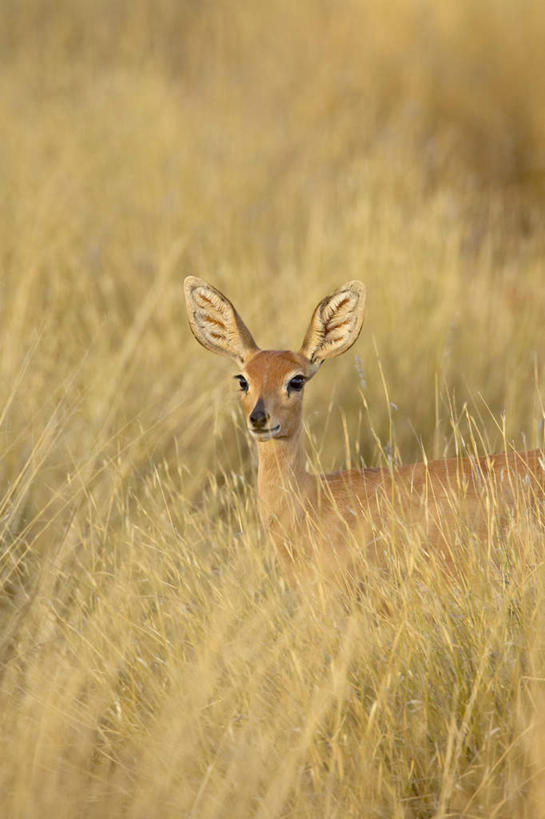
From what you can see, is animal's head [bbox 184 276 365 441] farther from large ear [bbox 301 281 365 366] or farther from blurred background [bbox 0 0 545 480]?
blurred background [bbox 0 0 545 480]

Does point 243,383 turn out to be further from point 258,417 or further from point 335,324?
point 335,324

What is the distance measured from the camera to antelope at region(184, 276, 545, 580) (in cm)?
395

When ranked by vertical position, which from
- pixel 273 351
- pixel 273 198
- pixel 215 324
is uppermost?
pixel 273 198

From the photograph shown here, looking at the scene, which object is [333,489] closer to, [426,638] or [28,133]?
[426,638]

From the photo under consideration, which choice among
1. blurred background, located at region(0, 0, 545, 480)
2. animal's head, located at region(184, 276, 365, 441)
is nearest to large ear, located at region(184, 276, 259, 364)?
animal's head, located at region(184, 276, 365, 441)

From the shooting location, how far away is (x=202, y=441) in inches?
218

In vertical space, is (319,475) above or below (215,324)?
below

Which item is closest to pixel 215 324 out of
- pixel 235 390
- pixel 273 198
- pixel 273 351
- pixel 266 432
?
pixel 273 351

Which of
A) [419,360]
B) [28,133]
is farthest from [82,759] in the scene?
[28,133]

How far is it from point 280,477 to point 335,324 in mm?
604

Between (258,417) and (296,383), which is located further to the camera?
(296,383)

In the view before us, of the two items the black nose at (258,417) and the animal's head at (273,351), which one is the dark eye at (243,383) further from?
the black nose at (258,417)

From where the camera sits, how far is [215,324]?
4.43m

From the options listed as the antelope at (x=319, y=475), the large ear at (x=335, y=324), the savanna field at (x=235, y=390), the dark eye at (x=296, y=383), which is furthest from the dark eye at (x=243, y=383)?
the savanna field at (x=235, y=390)
